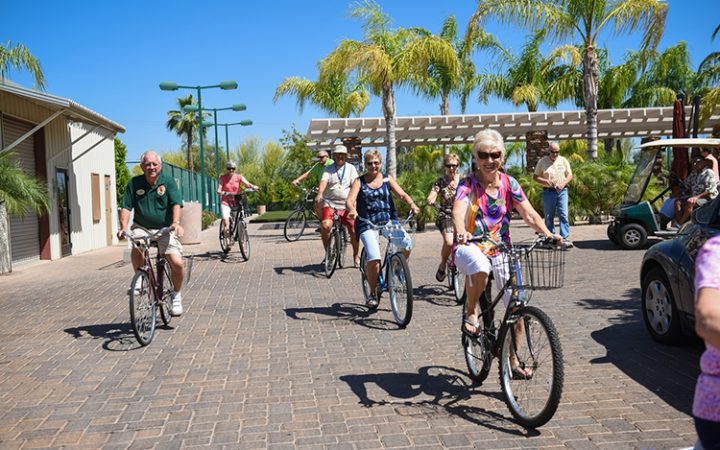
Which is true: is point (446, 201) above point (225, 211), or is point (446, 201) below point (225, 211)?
above

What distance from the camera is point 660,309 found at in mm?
5691

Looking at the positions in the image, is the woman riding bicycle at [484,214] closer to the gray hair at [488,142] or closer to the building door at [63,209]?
the gray hair at [488,142]

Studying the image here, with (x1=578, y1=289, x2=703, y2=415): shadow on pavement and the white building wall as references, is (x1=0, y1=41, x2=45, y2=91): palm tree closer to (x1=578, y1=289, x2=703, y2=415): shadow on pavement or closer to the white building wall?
the white building wall

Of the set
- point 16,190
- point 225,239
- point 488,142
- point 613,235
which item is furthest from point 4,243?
point 613,235

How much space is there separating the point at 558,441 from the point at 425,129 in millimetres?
22488

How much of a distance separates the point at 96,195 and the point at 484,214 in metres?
17.6

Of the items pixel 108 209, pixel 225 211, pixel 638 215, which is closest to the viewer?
pixel 638 215

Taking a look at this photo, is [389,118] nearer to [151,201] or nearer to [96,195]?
[96,195]

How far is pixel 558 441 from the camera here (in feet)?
12.3

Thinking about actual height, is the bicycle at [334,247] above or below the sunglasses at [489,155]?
below

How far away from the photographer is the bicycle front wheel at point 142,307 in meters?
6.12

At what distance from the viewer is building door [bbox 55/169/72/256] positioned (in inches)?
655

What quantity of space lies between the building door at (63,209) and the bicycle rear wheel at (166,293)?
10.1 metres

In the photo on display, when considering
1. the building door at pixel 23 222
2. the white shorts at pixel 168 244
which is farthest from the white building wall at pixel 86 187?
the white shorts at pixel 168 244
